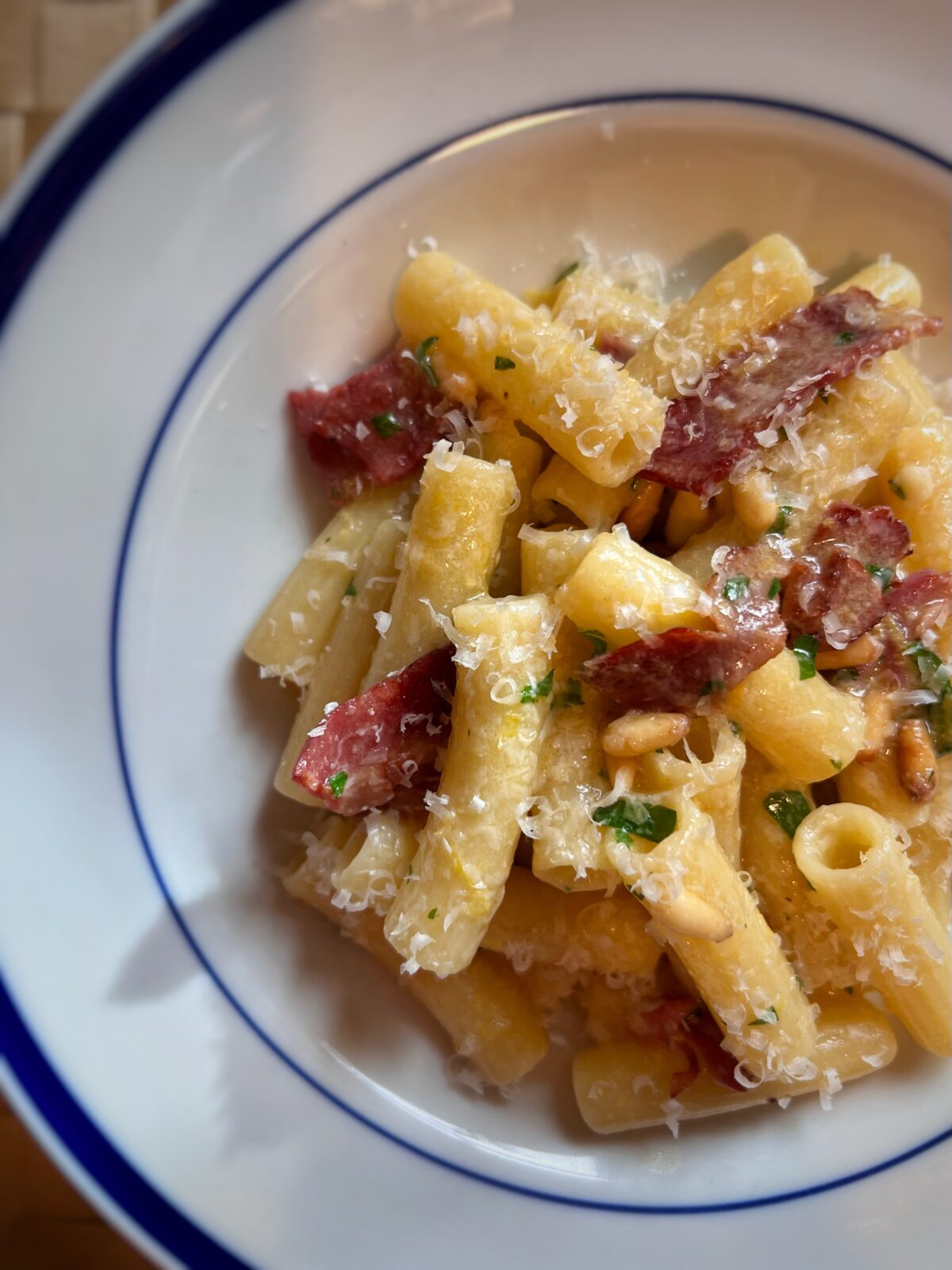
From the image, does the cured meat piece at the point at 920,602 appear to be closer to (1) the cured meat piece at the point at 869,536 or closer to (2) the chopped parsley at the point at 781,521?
(1) the cured meat piece at the point at 869,536

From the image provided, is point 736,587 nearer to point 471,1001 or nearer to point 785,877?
point 785,877

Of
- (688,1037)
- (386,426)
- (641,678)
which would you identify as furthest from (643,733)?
(386,426)

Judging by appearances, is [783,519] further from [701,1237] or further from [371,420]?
[701,1237]

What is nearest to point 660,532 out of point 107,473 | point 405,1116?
point 107,473

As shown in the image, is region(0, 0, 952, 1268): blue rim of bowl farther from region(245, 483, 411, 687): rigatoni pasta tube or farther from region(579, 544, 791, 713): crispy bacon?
region(579, 544, 791, 713): crispy bacon

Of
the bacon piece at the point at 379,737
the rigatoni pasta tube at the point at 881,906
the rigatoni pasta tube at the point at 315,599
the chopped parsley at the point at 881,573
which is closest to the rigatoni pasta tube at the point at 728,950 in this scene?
the rigatoni pasta tube at the point at 881,906
